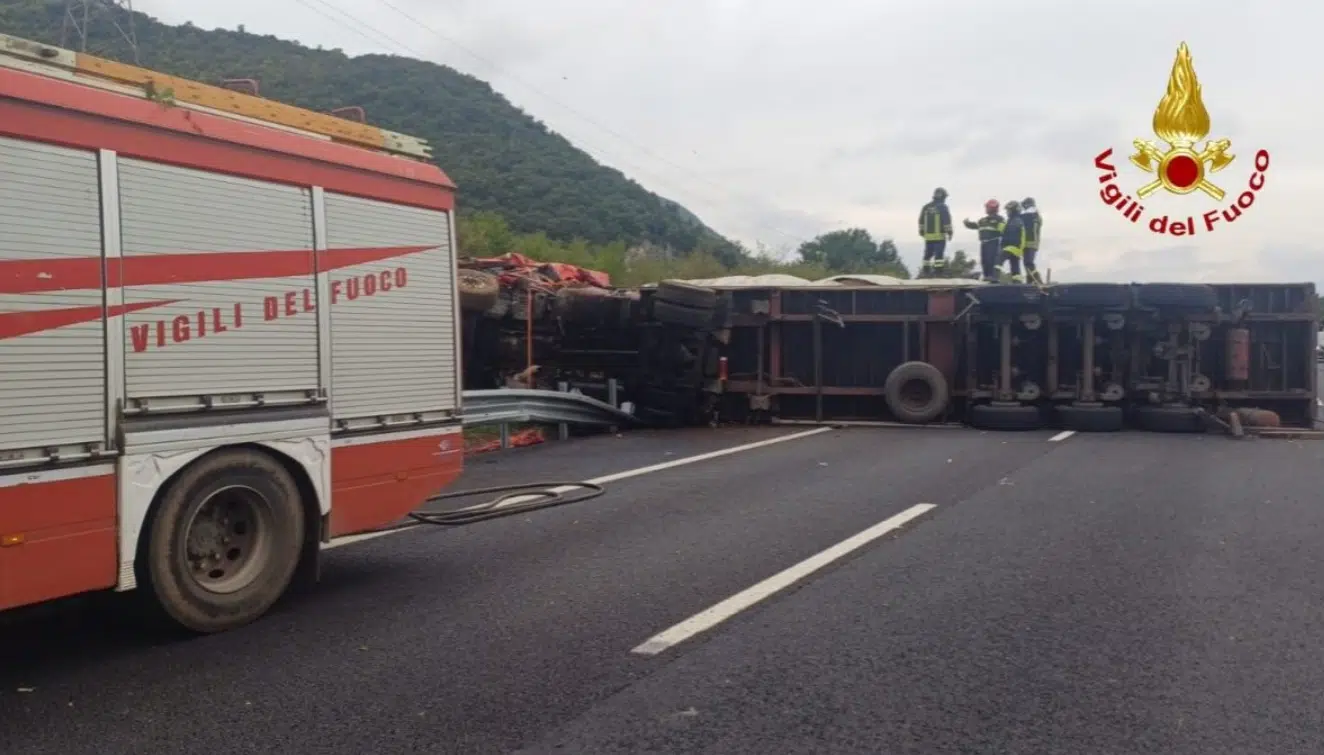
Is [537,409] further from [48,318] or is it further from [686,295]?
[48,318]

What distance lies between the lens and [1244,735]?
4.23 m

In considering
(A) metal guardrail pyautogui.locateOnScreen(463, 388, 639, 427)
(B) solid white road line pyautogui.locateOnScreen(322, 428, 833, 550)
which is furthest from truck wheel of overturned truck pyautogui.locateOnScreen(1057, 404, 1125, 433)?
(A) metal guardrail pyautogui.locateOnScreen(463, 388, 639, 427)

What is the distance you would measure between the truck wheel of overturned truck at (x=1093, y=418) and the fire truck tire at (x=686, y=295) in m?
4.81

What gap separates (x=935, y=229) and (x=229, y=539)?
15.5 metres

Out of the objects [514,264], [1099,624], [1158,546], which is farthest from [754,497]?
[514,264]

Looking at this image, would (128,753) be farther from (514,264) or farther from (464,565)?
(514,264)

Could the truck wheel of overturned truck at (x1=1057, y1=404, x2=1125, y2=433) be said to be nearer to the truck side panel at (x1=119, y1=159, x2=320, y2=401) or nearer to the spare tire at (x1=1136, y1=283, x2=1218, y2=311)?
the spare tire at (x1=1136, y1=283, x2=1218, y2=311)

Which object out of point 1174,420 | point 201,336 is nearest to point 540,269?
point 1174,420

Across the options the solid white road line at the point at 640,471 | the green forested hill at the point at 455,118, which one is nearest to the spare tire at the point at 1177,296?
the solid white road line at the point at 640,471

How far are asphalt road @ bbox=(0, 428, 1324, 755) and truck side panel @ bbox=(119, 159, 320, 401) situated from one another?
126cm

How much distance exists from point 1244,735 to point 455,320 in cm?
478

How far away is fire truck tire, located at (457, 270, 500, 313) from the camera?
45.3ft

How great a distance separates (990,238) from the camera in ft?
62.5

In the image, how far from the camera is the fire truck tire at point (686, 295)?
1528 centimetres
